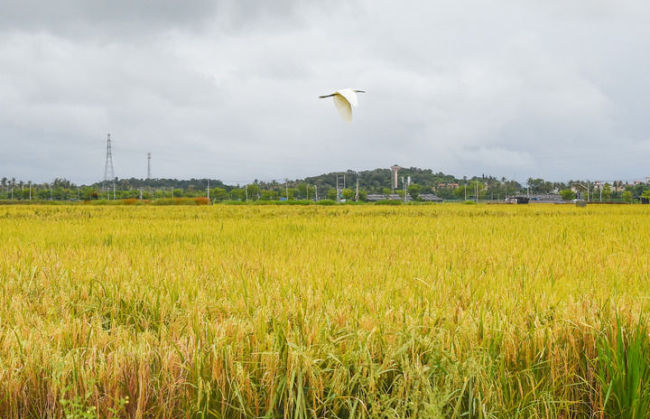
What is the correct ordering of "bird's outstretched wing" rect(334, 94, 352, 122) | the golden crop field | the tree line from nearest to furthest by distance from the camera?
the golden crop field < "bird's outstretched wing" rect(334, 94, 352, 122) < the tree line

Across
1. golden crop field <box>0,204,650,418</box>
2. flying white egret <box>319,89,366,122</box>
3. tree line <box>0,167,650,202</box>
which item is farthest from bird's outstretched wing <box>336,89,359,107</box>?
tree line <box>0,167,650,202</box>

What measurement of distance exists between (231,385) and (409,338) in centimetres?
66

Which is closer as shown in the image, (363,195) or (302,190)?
(363,195)

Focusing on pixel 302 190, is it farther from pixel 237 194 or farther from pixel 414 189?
pixel 414 189

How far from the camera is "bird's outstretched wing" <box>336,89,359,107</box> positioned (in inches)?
111

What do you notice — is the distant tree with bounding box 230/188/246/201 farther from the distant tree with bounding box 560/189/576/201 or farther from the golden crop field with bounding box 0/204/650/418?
the golden crop field with bounding box 0/204/650/418

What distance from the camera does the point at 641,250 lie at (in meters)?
4.62

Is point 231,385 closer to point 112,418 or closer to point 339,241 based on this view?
point 112,418

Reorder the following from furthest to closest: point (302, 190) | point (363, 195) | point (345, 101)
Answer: point (302, 190) → point (363, 195) → point (345, 101)

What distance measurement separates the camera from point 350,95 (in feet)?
9.45

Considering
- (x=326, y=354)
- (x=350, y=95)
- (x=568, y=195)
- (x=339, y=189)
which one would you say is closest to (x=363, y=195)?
(x=339, y=189)

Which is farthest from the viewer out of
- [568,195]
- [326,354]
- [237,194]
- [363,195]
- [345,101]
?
[363,195]

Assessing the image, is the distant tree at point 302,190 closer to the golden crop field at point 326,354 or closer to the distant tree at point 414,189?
the distant tree at point 414,189

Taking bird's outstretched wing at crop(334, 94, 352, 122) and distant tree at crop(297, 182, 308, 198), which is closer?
bird's outstretched wing at crop(334, 94, 352, 122)
